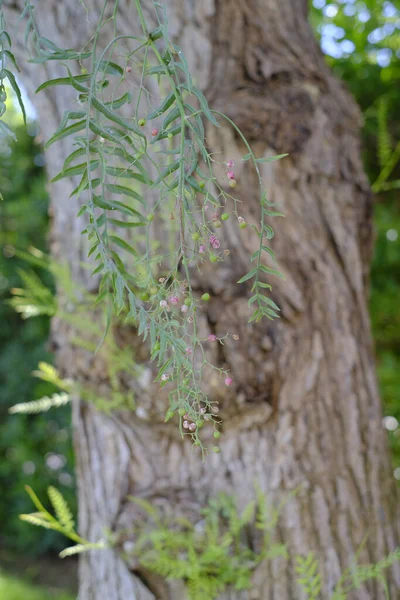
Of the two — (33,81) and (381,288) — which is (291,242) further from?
(381,288)

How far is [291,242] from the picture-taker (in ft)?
4.42

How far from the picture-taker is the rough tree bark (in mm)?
1282

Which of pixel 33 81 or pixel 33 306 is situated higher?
pixel 33 81

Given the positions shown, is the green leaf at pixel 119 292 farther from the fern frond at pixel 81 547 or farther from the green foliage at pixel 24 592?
the green foliage at pixel 24 592

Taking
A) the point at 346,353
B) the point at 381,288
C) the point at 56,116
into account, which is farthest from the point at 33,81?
the point at 381,288

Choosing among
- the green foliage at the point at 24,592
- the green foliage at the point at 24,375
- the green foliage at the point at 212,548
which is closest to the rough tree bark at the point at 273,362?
the green foliage at the point at 212,548

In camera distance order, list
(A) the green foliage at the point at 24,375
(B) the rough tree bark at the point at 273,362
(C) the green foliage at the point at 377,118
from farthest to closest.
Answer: (A) the green foliage at the point at 24,375
(C) the green foliage at the point at 377,118
(B) the rough tree bark at the point at 273,362

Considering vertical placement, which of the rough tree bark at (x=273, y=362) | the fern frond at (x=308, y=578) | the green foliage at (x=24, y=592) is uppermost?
the rough tree bark at (x=273, y=362)

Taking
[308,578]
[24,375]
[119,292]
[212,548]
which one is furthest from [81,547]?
[24,375]

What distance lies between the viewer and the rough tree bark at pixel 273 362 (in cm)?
128

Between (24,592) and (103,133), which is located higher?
(103,133)

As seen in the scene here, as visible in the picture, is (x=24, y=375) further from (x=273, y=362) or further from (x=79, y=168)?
(x=79, y=168)

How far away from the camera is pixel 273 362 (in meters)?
1.29

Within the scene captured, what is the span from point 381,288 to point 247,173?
1.06m
